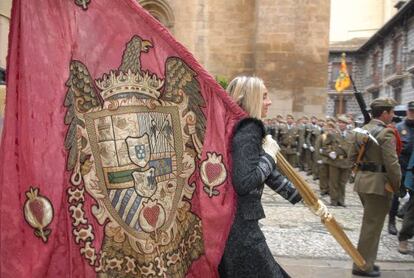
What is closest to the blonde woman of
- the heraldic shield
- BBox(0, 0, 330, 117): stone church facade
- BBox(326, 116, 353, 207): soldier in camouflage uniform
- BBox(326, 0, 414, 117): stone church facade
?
the heraldic shield

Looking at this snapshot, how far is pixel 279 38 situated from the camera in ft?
60.2

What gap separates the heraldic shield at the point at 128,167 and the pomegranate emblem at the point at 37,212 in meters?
0.14

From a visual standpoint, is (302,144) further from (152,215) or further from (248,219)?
(152,215)

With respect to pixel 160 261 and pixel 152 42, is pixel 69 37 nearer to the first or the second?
pixel 152 42

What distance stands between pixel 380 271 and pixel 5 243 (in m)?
4.32

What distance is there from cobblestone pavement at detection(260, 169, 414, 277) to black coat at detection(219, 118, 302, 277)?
2.88m

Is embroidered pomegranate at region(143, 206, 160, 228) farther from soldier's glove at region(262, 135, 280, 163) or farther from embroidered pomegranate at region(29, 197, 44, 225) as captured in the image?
soldier's glove at region(262, 135, 280, 163)

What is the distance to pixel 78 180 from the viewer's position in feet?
7.63

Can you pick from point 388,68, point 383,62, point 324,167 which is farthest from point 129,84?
point 383,62

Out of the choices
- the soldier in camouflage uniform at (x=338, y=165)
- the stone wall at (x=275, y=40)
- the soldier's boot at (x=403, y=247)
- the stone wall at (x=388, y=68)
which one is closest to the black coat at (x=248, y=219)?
the soldier's boot at (x=403, y=247)

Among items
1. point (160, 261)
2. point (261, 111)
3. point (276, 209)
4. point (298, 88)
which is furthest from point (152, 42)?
point (298, 88)

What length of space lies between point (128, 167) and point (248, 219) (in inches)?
28.0

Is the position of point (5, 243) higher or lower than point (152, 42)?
lower

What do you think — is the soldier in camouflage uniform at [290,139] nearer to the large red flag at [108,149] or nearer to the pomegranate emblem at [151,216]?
the large red flag at [108,149]
